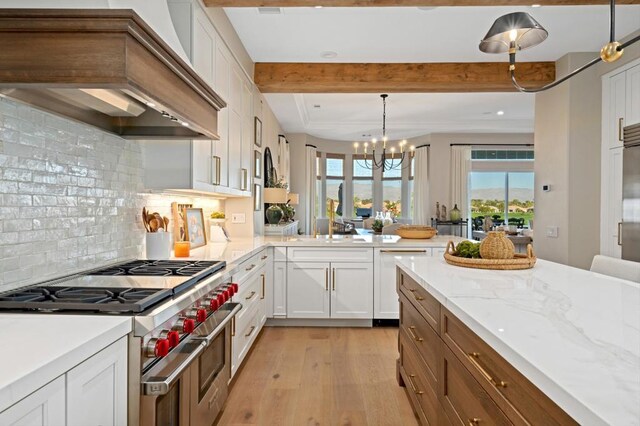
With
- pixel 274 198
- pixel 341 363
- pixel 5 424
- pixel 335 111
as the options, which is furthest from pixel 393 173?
pixel 5 424

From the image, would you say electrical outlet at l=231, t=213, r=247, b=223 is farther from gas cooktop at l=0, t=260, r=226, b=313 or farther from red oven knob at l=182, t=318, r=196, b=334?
red oven knob at l=182, t=318, r=196, b=334

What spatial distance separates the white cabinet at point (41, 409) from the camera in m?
0.82

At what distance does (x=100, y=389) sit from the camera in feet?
3.77

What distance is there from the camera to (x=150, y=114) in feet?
7.29

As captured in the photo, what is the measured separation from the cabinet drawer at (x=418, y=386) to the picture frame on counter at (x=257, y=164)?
2.55 m

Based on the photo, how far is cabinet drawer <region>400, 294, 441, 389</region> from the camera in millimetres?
1875

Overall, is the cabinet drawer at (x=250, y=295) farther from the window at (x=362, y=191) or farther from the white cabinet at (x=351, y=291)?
the window at (x=362, y=191)

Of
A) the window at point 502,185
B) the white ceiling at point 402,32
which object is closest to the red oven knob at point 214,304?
the white ceiling at point 402,32

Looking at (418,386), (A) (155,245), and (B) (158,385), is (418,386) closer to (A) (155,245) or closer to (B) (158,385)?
(B) (158,385)

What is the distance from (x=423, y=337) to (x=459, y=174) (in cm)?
774

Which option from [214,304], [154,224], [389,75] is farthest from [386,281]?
[214,304]

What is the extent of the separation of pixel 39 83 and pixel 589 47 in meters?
4.75

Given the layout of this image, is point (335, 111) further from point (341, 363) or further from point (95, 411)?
point (95, 411)

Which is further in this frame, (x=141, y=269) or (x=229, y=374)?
(x=229, y=374)
